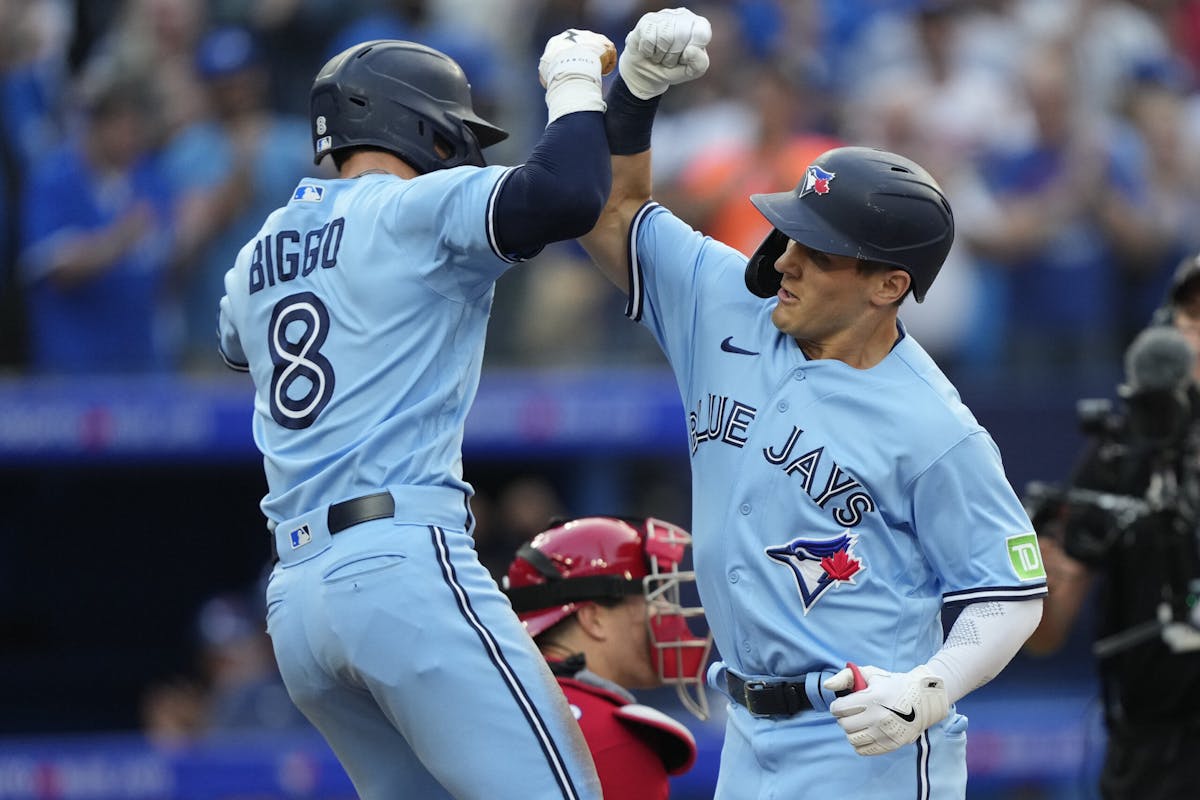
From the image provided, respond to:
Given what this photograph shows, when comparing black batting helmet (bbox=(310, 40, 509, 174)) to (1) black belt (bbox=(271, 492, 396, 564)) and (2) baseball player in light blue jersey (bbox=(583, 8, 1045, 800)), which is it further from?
(1) black belt (bbox=(271, 492, 396, 564))

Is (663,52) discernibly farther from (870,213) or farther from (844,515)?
(844,515)

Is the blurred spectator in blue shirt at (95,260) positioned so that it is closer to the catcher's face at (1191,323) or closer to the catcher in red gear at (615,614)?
the catcher in red gear at (615,614)

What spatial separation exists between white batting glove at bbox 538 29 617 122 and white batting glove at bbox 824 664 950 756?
1.29 metres

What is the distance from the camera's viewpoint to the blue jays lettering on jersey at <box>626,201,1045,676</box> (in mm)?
3729

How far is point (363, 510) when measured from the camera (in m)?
3.80

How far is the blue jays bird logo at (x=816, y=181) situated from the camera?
3.89 metres

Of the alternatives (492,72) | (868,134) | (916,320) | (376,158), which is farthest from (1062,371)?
(376,158)

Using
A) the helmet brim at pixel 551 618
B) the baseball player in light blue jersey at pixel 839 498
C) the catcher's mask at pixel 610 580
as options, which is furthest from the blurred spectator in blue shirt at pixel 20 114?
the baseball player in light blue jersey at pixel 839 498

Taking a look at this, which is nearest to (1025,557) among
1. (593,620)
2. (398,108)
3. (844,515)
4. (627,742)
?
(844,515)

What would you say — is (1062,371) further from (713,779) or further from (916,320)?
(713,779)

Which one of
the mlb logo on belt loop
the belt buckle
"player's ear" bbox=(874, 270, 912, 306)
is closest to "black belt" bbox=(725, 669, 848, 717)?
the belt buckle

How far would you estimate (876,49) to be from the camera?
33.3 feet

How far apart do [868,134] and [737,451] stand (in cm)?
570

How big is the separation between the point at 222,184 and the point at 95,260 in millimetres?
658
